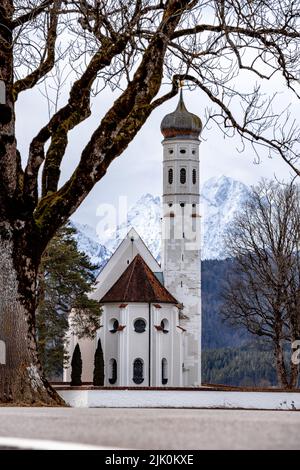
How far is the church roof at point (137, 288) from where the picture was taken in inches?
2699

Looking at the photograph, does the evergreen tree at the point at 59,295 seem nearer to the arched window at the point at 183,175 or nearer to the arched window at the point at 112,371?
the arched window at the point at 112,371

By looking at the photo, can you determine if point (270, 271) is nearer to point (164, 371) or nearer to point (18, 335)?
point (164, 371)

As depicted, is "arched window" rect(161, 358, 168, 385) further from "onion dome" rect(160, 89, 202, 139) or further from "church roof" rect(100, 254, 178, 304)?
"onion dome" rect(160, 89, 202, 139)

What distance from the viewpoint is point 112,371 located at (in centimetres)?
6950

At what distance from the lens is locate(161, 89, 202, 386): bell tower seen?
261ft

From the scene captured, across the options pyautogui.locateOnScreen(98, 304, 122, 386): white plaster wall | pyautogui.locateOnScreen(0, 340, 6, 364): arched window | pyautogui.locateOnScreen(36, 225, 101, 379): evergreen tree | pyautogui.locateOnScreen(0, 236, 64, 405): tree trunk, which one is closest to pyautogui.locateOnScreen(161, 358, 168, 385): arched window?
pyautogui.locateOnScreen(98, 304, 122, 386): white plaster wall

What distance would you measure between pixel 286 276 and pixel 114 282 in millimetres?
25020

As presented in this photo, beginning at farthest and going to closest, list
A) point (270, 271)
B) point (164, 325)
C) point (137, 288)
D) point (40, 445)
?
point (164, 325)
point (137, 288)
point (270, 271)
point (40, 445)

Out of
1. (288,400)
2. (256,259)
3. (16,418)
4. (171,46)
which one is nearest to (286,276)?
(256,259)

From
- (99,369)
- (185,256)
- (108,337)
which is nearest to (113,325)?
(108,337)

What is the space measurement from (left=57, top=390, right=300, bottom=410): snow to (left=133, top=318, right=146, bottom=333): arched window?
3556cm

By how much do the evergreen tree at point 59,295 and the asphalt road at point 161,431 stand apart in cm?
3979

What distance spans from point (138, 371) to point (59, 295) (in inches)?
776
